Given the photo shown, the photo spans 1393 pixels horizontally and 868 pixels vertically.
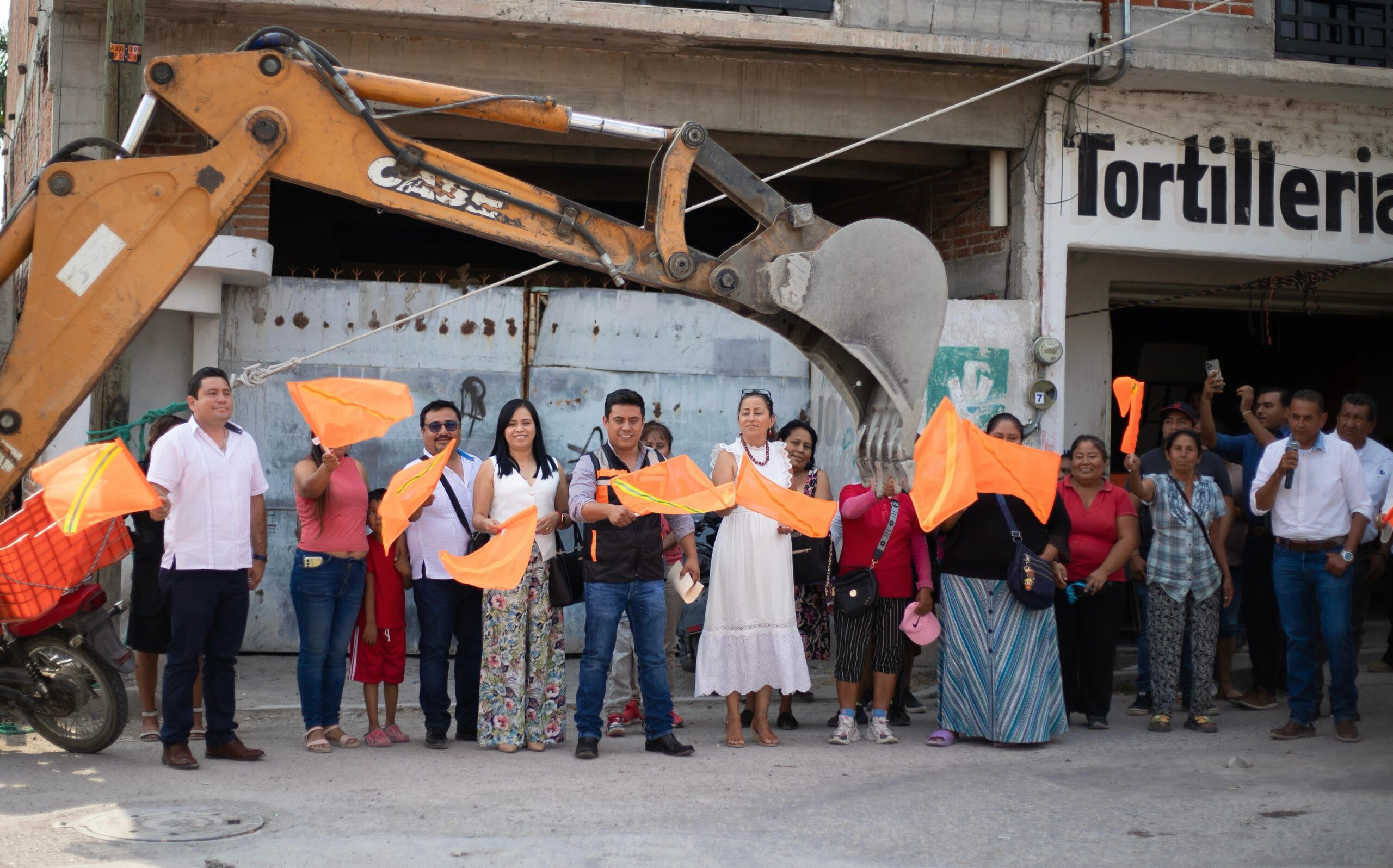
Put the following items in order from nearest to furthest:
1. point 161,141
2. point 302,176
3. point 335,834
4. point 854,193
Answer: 1. point 335,834
2. point 302,176
3. point 161,141
4. point 854,193

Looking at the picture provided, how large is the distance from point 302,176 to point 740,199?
185 centimetres

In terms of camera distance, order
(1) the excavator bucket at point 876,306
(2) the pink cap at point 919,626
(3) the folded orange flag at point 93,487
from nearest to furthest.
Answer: (3) the folded orange flag at point 93,487
(1) the excavator bucket at point 876,306
(2) the pink cap at point 919,626

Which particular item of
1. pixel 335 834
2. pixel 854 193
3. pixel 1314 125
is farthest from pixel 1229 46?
pixel 335 834

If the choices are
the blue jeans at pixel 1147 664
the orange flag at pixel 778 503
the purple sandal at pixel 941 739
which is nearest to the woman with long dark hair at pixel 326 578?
the orange flag at pixel 778 503

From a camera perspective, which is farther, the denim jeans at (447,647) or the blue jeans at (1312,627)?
the blue jeans at (1312,627)

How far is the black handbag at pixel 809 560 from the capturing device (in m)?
7.46

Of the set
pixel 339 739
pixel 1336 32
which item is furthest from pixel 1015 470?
pixel 1336 32

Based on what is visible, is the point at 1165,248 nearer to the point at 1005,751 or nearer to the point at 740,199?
the point at 1005,751

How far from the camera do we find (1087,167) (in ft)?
32.9

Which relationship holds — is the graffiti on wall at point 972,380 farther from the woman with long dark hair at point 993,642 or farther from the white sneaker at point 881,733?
the white sneaker at point 881,733

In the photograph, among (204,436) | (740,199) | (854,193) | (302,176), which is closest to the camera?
(302,176)

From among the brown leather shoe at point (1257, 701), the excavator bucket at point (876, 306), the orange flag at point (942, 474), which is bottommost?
the brown leather shoe at point (1257, 701)

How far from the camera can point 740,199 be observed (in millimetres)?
5914

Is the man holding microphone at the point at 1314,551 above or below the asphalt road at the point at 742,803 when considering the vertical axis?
above
